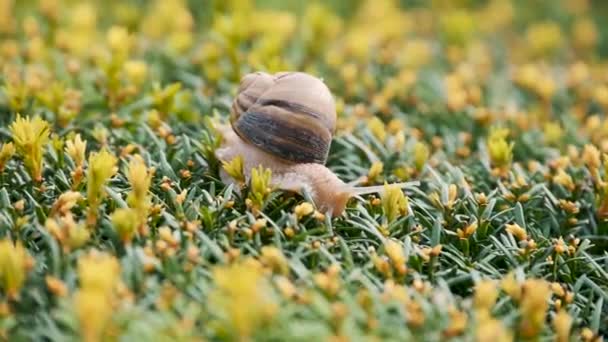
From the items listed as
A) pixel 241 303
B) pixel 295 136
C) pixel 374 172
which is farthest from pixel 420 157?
pixel 241 303

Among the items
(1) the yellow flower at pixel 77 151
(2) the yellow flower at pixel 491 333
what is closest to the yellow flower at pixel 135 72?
(1) the yellow flower at pixel 77 151

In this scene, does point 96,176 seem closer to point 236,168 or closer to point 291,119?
point 236,168

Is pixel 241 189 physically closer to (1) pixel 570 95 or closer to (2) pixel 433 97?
(2) pixel 433 97

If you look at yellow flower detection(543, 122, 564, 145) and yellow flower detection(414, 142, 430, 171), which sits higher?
yellow flower detection(414, 142, 430, 171)

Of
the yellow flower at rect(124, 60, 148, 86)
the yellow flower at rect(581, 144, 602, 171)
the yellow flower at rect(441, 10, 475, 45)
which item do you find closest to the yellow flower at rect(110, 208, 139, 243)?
the yellow flower at rect(124, 60, 148, 86)

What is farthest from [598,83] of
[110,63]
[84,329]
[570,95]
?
[84,329]

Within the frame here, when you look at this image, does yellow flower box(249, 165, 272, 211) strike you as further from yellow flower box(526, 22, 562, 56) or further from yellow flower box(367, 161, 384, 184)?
yellow flower box(526, 22, 562, 56)

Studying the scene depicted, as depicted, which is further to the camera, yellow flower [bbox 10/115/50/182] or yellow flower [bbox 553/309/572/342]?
yellow flower [bbox 10/115/50/182]
